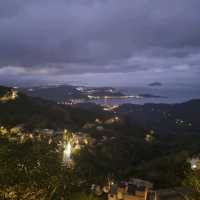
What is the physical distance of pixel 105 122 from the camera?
276 ft

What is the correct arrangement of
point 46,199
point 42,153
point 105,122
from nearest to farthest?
point 46,199 → point 42,153 → point 105,122

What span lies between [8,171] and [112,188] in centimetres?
1727

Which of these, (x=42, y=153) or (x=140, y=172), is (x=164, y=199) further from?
(x=140, y=172)

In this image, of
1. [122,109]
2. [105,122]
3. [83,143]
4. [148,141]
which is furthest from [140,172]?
[122,109]

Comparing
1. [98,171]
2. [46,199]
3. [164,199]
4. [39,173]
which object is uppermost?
[39,173]

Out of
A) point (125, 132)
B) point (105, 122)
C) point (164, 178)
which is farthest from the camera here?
point (105, 122)

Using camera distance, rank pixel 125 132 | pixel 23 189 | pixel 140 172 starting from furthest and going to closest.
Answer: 1. pixel 125 132
2. pixel 140 172
3. pixel 23 189

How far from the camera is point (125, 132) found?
7869cm

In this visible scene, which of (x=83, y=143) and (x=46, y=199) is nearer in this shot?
(x=46, y=199)

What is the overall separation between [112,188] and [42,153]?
15651mm

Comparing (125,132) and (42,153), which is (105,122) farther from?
(42,153)

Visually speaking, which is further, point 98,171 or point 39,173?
point 98,171

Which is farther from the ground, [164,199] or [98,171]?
[164,199]

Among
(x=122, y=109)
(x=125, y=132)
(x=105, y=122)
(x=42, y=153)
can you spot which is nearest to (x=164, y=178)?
(x=42, y=153)
